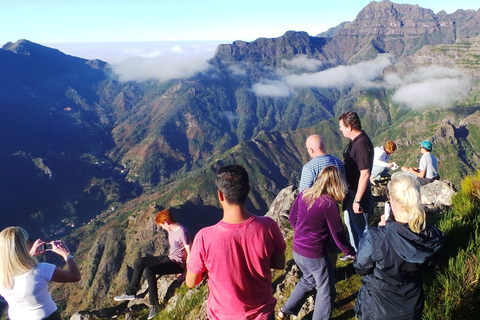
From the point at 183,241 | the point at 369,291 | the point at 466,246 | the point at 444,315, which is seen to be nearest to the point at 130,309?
the point at 183,241

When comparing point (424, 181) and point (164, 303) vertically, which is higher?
point (424, 181)

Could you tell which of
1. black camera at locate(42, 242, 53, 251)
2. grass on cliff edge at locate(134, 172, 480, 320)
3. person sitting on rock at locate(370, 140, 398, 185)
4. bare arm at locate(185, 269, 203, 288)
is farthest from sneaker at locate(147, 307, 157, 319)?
person sitting on rock at locate(370, 140, 398, 185)

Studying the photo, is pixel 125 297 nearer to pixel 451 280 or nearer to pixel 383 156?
pixel 451 280

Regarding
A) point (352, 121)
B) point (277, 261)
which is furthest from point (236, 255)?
point (352, 121)

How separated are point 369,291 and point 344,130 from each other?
480cm

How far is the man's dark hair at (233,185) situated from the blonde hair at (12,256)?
13.9 ft

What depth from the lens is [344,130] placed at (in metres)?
8.54

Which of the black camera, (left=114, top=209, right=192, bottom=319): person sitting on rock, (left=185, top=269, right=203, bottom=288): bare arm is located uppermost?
(left=185, top=269, right=203, bottom=288): bare arm

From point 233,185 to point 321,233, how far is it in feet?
8.98

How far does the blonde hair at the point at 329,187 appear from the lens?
595 centimetres

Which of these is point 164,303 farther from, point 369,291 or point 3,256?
point 369,291

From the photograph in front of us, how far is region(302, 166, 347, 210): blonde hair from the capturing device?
595cm

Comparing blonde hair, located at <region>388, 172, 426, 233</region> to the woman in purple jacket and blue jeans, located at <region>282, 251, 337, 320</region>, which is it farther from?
blue jeans, located at <region>282, 251, 337, 320</region>

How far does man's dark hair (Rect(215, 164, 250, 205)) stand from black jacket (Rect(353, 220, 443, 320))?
2226 millimetres
